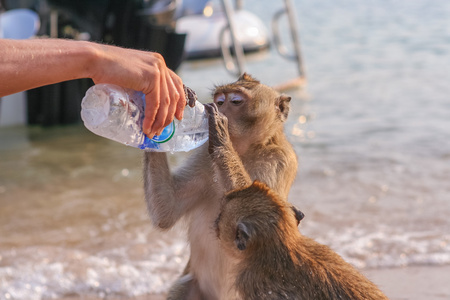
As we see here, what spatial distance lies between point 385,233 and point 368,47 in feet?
36.2

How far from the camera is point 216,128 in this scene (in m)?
3.18

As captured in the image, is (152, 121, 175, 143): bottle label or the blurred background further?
the blurred background

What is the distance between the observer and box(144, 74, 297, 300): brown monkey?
348 centimetres

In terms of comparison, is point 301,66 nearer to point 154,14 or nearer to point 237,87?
point 154,14

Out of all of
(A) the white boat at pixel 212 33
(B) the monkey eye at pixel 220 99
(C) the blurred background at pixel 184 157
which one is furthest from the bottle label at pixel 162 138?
(A) the white boat at pixel 212 33

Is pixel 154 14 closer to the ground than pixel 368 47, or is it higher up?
higher up

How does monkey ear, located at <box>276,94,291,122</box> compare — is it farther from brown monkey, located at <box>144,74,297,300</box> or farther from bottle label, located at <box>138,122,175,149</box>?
bottle label, located at <box>138,122,175,149</box>

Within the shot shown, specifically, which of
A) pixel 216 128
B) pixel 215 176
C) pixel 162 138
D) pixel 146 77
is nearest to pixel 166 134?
pixel 162 138

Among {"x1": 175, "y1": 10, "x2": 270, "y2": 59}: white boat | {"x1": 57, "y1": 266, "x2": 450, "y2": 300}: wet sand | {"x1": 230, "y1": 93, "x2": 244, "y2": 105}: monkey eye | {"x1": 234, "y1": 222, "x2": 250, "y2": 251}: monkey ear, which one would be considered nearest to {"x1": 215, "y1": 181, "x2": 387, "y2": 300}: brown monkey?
{"x1": 234, "y1": 222, "x2": 250, "y2": 251}: monkey ear

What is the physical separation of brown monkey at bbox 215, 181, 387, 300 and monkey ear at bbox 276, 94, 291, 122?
76cm

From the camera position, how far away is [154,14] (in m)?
8.75

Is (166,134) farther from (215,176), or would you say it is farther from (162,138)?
(215,176)

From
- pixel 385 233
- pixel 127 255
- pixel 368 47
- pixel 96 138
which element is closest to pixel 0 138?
pixel 96 138

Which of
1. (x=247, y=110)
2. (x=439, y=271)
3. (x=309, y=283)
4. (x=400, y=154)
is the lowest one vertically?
(x=400, y=154)
